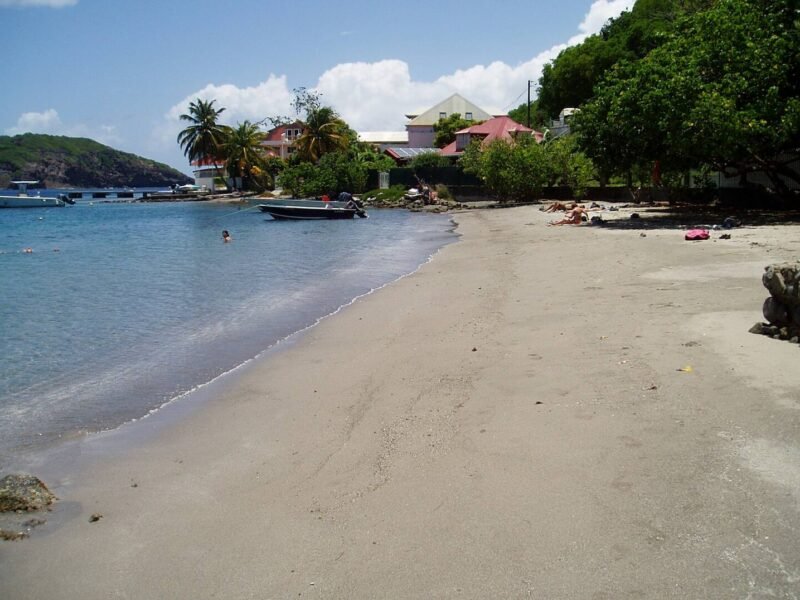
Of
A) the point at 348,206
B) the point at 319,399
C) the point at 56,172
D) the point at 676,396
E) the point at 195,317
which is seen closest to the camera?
the point at 676,396

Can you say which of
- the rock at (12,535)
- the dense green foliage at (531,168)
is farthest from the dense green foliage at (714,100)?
the rock at (12,535)

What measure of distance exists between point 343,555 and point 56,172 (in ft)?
685

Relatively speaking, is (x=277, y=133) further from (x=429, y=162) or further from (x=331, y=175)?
(x=429, y=162)

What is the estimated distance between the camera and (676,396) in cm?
659

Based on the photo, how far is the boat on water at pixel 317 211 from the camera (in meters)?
46.6

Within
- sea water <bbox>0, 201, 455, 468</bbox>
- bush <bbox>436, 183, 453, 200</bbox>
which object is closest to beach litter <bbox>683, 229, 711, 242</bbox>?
sea water <bbox>0, 201, 455, 468</bbox>

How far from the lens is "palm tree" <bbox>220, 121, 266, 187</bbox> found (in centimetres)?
8106

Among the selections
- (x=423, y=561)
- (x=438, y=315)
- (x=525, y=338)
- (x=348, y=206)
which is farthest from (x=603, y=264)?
(x=348, y=206)

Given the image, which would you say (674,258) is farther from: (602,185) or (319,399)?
(602,185)

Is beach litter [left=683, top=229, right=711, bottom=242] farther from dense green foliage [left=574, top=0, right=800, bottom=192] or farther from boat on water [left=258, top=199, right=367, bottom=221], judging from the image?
boat on water [left=258, top=199, right=367, bottom=221]

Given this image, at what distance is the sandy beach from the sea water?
1.39m

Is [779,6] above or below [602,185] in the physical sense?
above

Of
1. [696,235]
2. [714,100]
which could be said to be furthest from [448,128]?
[696,235]

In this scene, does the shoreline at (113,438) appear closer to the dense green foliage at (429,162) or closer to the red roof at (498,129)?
the dense green foliage at (429,162)
